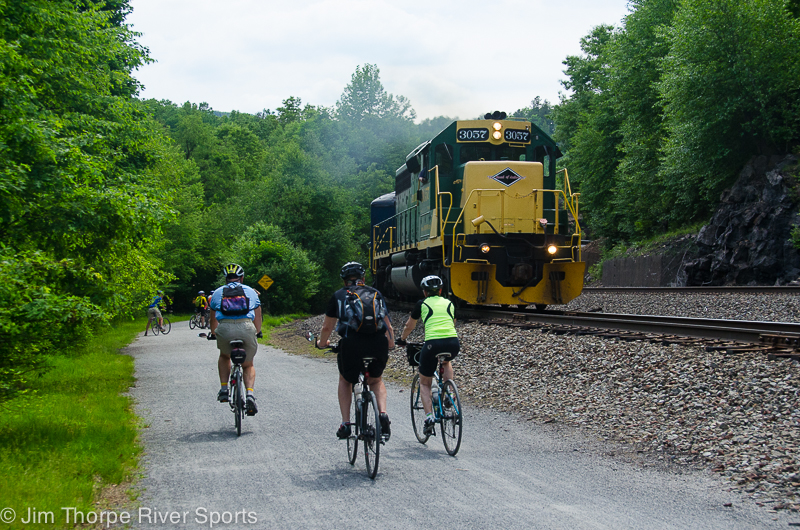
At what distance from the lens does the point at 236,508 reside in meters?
5.14

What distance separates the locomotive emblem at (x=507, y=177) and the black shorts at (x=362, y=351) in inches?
394

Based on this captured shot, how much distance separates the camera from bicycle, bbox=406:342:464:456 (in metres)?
6.84

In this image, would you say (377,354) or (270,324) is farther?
(270,324)

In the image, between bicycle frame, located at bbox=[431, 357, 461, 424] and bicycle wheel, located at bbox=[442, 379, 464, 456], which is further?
bicycle frame, located at bbox=[431, 357, 461, 424]

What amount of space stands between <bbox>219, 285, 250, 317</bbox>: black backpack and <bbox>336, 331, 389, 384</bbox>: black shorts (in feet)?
7.07

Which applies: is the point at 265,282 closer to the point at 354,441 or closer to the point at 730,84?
the point at 730,84

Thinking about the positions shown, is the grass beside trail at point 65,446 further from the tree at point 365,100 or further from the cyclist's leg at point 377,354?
the tree at point 365,100

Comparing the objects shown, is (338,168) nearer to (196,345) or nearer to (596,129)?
(596,129)

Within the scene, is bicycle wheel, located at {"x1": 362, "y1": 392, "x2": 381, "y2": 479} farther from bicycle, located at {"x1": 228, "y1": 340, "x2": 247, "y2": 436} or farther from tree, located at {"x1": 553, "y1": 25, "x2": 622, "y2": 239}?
tree, located at {"x1": 553, "y1": 25, "x2": 622, "y2": 239}

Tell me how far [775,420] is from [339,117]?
7379 centimetres

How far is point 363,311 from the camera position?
20.3 ft

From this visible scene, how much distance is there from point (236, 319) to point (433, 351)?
2.53 metres

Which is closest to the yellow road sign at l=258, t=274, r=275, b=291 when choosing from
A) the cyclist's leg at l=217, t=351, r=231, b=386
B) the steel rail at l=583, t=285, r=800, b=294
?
the steel rail at l=583, t=285, r=800, b=294

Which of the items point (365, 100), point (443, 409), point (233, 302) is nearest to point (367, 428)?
point (443, 409)
